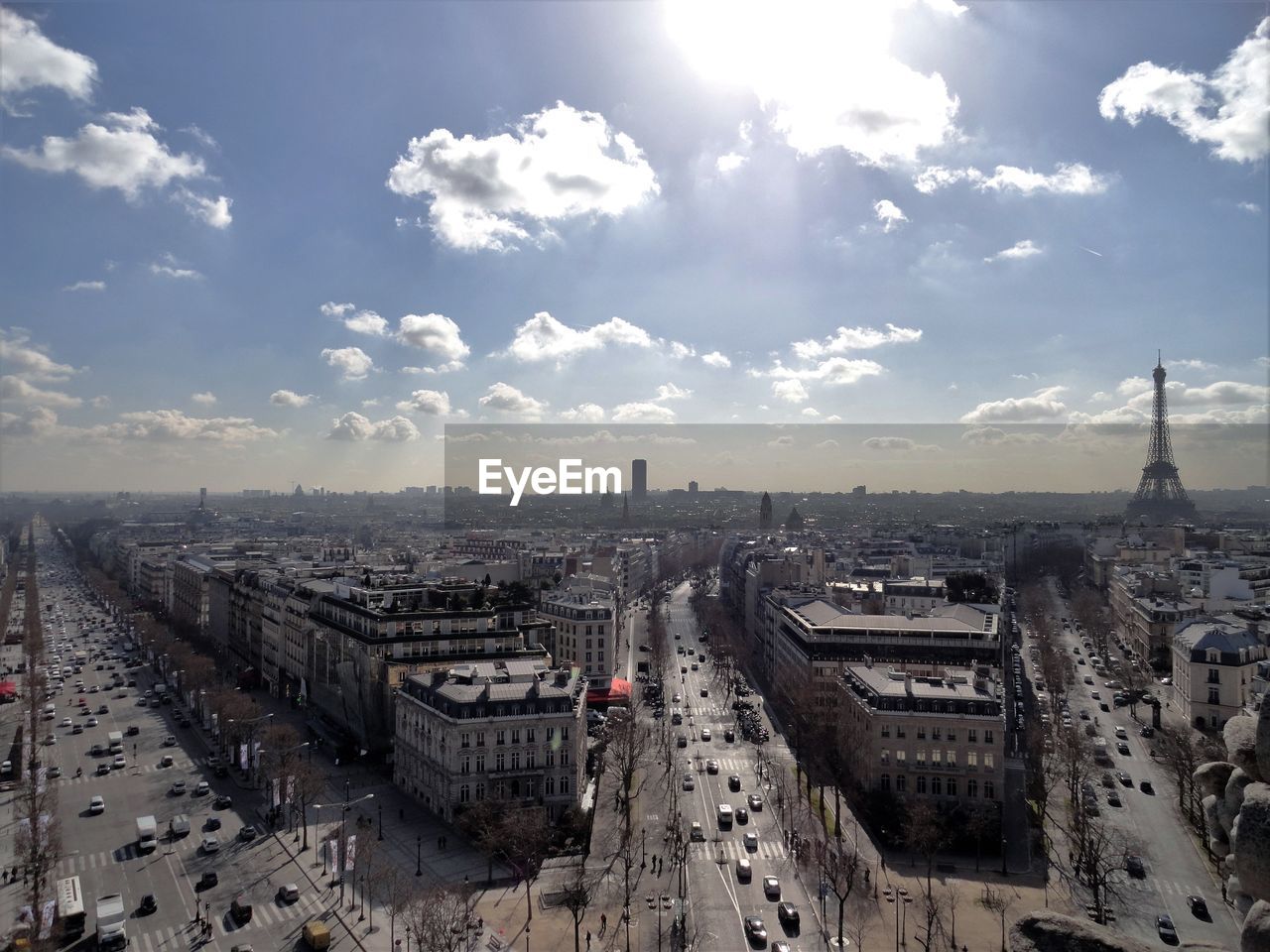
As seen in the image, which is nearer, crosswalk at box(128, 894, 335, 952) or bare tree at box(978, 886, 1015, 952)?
crosswalk at box(128, 894, 335, 952)

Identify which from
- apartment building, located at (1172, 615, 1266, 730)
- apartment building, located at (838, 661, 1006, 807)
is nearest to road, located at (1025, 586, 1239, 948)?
apartment building, located at (1172, 615, 1266, 730)

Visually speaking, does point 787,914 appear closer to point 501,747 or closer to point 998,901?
point 998,901

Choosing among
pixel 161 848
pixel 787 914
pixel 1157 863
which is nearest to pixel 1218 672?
pixel 1157 863

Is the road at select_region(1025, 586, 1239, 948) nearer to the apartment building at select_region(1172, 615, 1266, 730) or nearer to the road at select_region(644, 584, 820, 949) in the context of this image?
the apartment building at select_region(1172, 615, 1266, 730)

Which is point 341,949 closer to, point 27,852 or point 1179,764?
point 27,852

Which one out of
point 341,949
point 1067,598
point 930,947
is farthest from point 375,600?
point 1067,598

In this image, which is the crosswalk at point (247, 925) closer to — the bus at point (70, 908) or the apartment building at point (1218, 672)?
the bus at point (70, 908)
